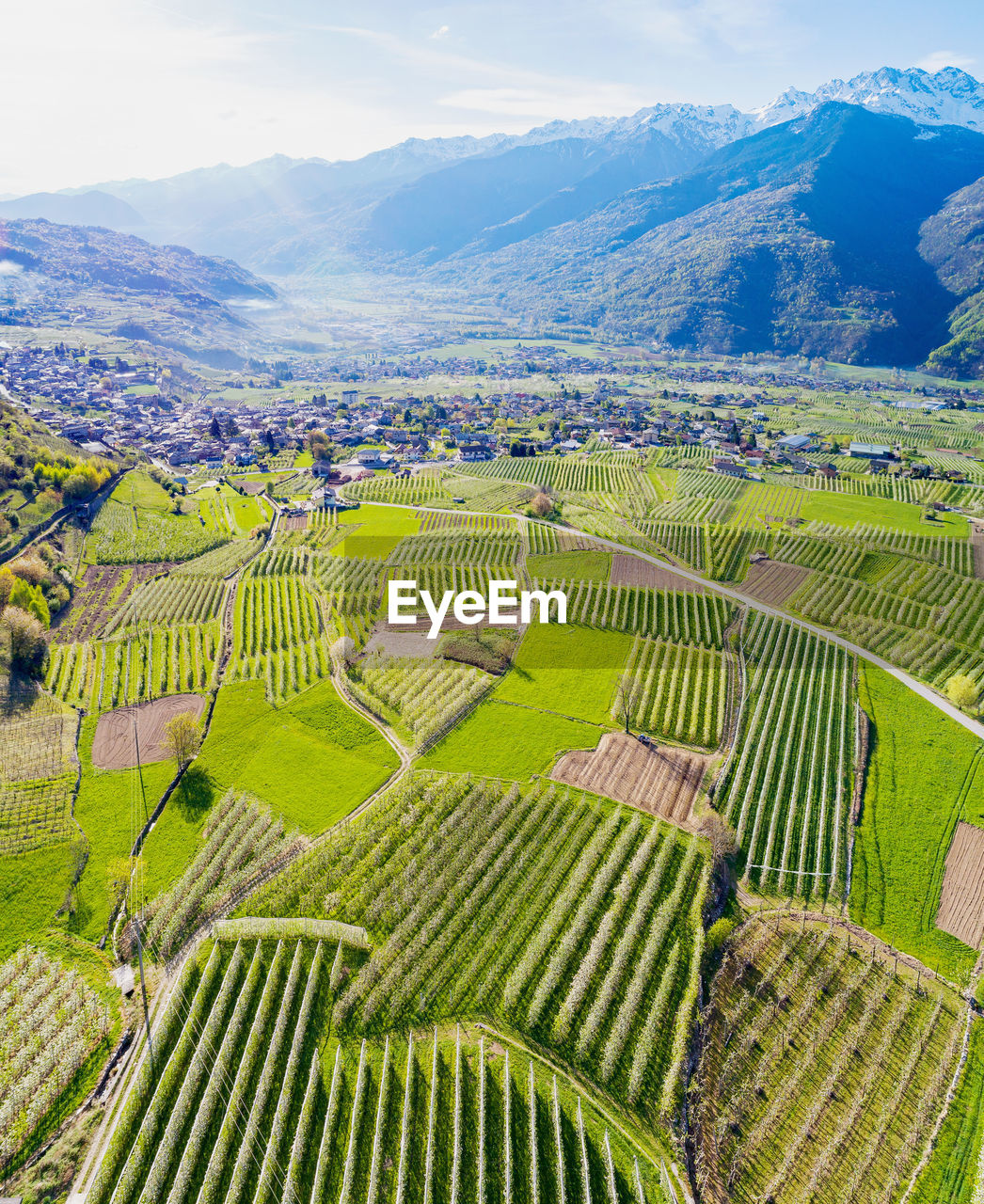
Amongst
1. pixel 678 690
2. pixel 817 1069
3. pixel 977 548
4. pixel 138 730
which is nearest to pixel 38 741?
pixel 138 730

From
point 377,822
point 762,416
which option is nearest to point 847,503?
point 762,416

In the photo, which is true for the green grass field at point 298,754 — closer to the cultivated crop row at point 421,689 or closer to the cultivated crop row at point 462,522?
the cultivated crop row at point 421,689

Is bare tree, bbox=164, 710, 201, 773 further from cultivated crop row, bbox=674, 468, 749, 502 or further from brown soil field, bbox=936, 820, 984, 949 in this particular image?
cultivated crop row, bbox=674, 468, 749, 502

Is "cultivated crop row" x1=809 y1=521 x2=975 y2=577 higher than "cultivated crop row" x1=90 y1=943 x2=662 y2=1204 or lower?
higher

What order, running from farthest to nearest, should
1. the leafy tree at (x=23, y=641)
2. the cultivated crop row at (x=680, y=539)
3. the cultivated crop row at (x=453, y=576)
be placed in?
the cultivated crop row at (x=680, y=539) → the cultivated crop row at (x=453, y=576) → the leafy tree at (x=23, y=641)

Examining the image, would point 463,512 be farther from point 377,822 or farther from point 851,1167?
point 851,1167

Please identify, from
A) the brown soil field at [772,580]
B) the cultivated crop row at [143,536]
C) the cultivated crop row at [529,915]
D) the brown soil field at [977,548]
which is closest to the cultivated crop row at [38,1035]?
the cultivated crop row at [529,915]

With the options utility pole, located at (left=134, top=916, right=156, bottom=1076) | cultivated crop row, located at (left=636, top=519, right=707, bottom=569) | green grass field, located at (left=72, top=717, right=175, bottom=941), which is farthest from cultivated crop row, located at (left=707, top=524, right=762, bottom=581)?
utility pole, located at (left=134, top=916, right=156, bottom=1076)
